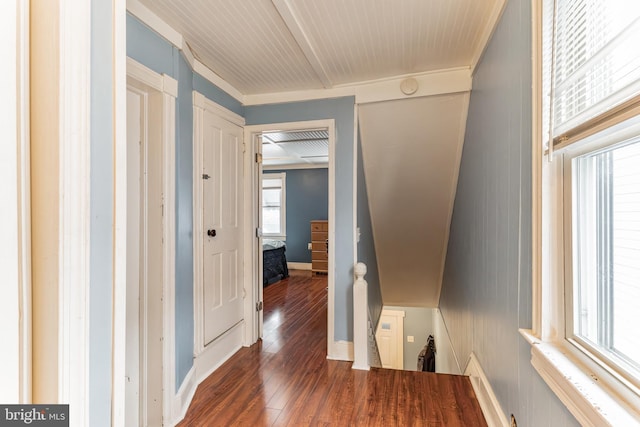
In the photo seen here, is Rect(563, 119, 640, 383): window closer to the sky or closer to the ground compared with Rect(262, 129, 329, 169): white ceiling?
closer to the ground

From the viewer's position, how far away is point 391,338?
499cm

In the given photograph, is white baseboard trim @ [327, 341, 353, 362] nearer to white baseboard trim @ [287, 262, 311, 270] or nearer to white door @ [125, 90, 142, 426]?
white door @ [125, 90, 142, 426]

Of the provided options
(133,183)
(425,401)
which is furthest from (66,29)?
(425,401)

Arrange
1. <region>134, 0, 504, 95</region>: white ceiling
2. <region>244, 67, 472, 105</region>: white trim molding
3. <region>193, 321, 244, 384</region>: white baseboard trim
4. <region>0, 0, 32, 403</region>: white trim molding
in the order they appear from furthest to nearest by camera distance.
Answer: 1. <region>244, 67, 472, 105</region>: white trim molding
2. <region>193, 321, 244, 384</region>: white baseboard trim
3. <region>134, 0, 504, 95</region>: white ceiling
4. <region>0, 0, 32, 403</region>: white trim molding

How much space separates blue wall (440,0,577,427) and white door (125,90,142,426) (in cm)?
198

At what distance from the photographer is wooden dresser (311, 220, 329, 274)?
251 inches

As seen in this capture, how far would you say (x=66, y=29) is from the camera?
24.5 inches

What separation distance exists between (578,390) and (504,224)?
33.7 inches

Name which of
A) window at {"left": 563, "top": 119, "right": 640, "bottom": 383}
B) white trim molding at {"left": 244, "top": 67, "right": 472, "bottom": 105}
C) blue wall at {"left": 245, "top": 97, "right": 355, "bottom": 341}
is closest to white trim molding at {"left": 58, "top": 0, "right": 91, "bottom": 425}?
window at {"left": 563, "top": 119, "right": 640, "bottom": 383}

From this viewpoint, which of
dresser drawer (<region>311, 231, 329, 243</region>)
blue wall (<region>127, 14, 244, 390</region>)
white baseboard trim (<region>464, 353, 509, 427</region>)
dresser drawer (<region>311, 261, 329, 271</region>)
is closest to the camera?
white baseboard trim (<region>464, 353, 509, 427</region>)

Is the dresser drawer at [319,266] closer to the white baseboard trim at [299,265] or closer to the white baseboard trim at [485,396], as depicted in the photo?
the white baseboard trim at [299,265]

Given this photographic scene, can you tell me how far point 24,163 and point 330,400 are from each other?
2018mm

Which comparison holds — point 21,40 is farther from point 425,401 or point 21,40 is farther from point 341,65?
point 425,401

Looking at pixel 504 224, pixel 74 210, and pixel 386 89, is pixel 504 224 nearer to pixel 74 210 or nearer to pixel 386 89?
pixel 386 89
